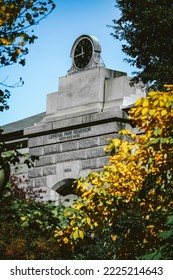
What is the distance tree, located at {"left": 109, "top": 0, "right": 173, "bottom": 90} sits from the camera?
2219 cm

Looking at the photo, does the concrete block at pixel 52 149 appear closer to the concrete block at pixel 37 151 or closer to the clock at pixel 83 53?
the concrete block at pixel 37 151

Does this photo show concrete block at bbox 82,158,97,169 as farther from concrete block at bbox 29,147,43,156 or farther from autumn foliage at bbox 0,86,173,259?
autumn foliage at bbox 0,86,173,259

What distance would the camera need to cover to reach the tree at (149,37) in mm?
22188

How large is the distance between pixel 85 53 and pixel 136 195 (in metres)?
9.61

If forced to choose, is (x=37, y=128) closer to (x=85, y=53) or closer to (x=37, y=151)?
(x=37, y=151)

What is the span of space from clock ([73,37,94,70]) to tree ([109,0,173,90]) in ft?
4.50

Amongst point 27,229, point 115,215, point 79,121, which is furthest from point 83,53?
point 115,215

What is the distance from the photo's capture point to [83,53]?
2278 centimetres

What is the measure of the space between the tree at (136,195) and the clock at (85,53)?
788 cm

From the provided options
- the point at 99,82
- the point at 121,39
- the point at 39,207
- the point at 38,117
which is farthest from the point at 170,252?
the point at 38,117

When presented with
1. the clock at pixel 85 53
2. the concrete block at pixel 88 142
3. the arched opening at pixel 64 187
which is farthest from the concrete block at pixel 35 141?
the clock at pixel 85 53
